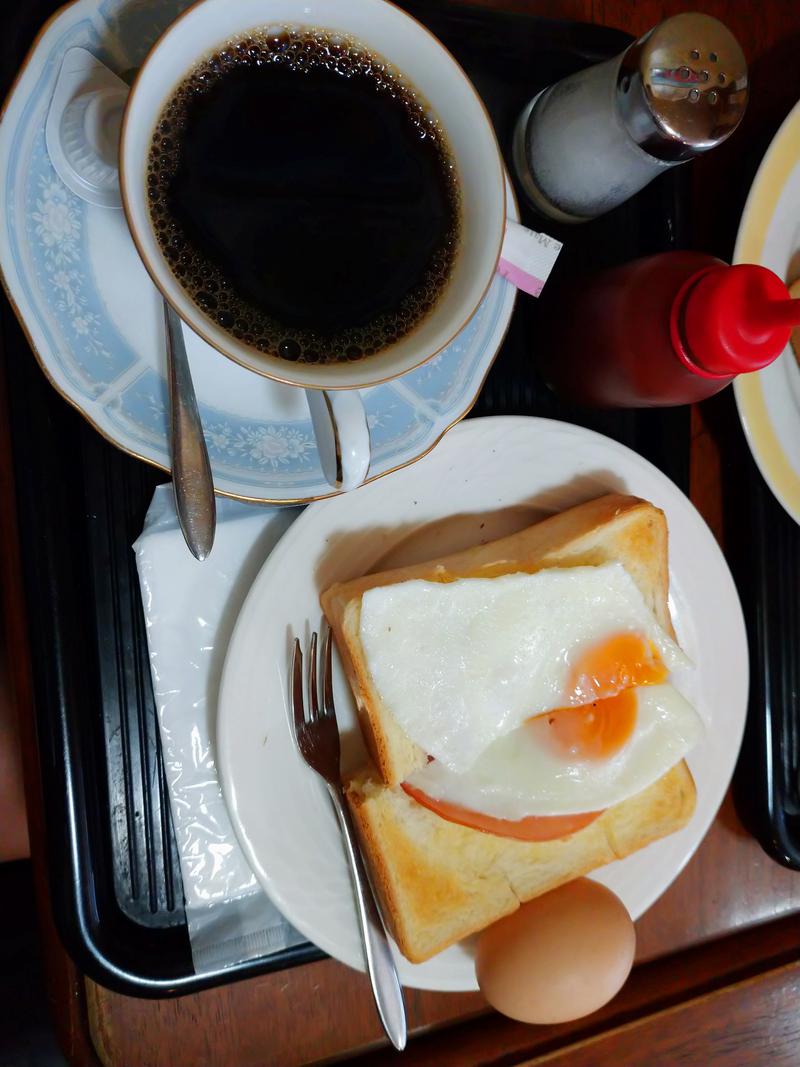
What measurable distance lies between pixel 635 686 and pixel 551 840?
0.19 metres

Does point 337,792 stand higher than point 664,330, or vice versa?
point 664,330

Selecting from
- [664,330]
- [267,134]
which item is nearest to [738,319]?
[664,330]

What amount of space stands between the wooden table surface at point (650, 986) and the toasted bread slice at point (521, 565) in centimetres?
16

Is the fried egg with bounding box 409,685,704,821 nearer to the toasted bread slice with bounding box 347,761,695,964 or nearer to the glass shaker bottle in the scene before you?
the toasted bread slice with bounding box 347,761,695,964

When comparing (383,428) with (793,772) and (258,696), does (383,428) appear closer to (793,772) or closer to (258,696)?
(258,696)

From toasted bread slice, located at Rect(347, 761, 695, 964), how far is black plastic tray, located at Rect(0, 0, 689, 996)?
0.16 meters

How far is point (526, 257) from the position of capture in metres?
0.77

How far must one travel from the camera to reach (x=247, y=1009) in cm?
89

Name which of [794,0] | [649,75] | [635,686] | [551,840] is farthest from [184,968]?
[794,0]

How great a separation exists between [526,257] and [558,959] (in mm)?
694

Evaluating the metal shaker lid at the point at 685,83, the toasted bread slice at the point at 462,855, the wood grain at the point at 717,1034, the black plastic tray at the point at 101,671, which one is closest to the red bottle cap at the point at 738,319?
the metal shaker lid at the point at 685,83

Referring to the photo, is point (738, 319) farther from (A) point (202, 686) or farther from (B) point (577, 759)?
(A) point (202, 686)

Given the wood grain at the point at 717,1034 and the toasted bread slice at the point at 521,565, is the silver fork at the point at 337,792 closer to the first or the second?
the toasted bread slice at the point at 521,565

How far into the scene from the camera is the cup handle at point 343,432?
0.64 metres
